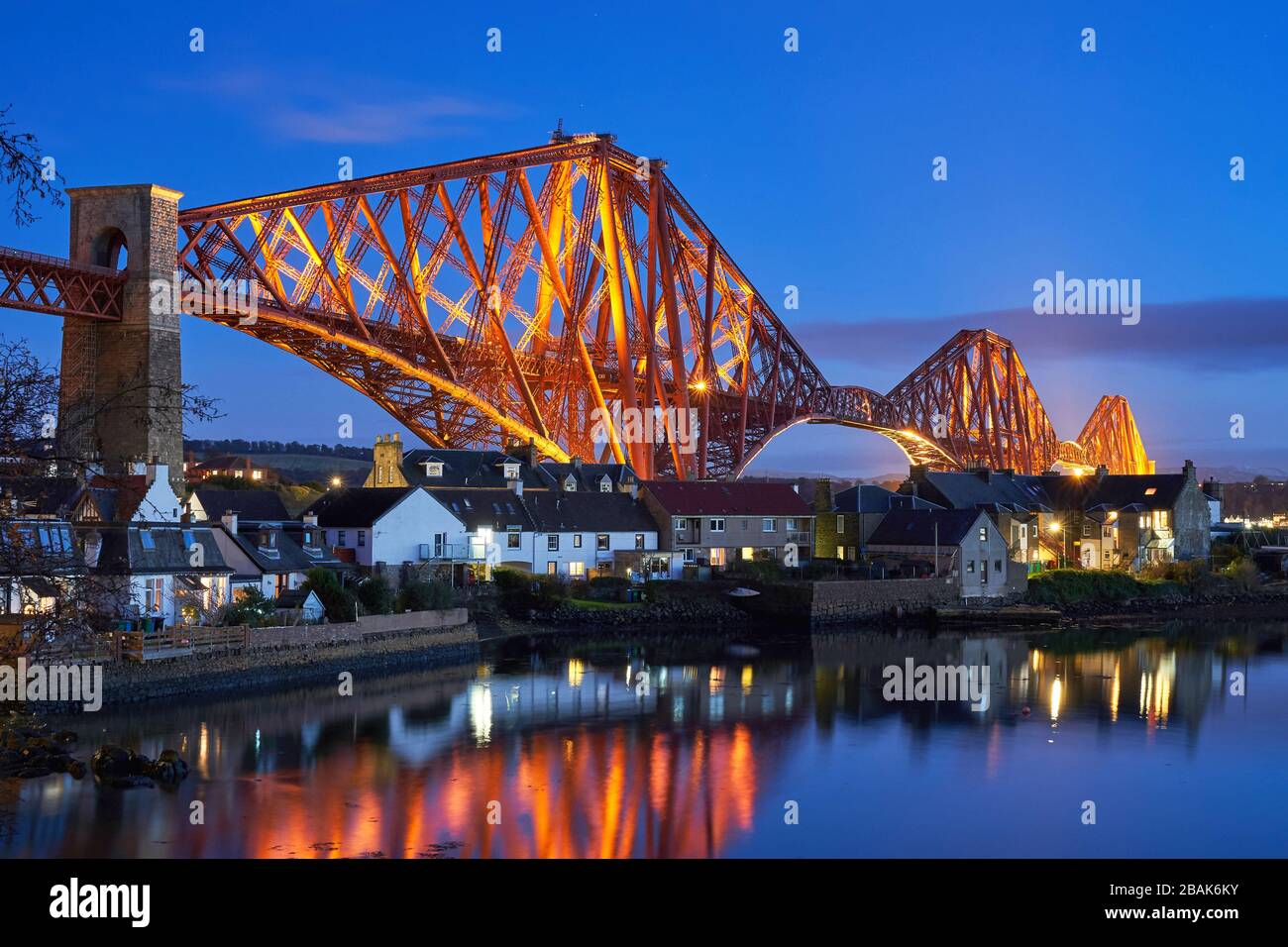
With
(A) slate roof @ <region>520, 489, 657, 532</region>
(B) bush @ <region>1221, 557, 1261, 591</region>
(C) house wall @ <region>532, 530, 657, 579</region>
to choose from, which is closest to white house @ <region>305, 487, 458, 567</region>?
(C) house wall @ <region>532, 530, 657, 579</region>

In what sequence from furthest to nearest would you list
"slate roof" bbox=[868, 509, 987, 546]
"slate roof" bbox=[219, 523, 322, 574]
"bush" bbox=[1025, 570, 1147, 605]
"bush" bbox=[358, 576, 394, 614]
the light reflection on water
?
"bush" bbox=[1025, 570, 1147, 605] → "slate roof" bbox=[868, 509, 987, 546] → "bush" bbox=[358, 576, 394, 614] → "slate roof" bbox=[219, 523, 322, 574] → the light reflection on water

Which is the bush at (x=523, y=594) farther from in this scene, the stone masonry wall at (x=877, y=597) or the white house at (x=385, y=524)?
the stone masonry wall at (x=877, y=597)

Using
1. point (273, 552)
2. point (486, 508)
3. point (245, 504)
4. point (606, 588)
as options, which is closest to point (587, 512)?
point (606, 588)

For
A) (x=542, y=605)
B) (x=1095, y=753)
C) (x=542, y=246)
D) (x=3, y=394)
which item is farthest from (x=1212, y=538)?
(x=3, y=394)

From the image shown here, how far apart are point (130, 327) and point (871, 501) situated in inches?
1310

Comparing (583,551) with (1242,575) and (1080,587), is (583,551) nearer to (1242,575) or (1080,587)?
(1080,587)

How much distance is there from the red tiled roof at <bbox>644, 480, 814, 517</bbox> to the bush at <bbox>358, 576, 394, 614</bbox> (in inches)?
703

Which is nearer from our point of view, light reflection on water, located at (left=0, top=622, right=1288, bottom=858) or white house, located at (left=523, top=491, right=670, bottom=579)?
light reflection on water, located at (left=0, top=622, right=1288, bottom=858)

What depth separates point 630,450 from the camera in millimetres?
70750


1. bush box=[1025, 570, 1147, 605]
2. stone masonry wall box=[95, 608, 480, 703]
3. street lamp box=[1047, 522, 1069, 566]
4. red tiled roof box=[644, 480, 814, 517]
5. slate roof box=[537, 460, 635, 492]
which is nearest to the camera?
stone masonry wall box=[95, 608, 480, 703]

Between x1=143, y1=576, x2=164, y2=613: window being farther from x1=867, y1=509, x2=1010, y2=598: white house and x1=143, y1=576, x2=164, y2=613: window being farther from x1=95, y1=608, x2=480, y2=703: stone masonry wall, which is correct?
x1=867, y1=509, x2=1010, y2=598: white house

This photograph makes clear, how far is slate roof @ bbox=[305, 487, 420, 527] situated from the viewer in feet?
151

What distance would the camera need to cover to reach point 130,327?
4000cm

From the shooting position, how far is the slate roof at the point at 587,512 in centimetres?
5306
